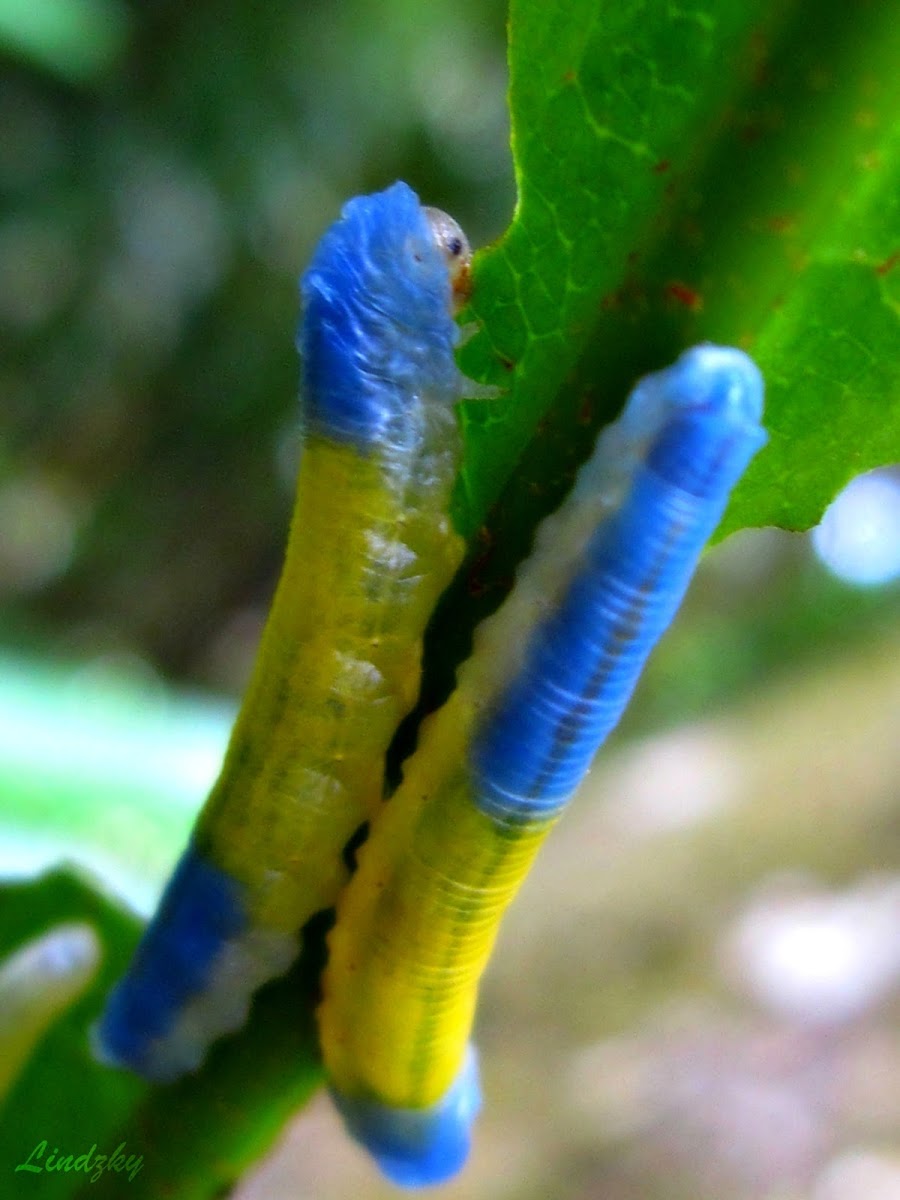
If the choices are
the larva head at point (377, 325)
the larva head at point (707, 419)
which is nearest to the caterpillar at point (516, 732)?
the larva head at point (707, 419)

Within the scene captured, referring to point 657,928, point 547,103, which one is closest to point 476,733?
point 547,103

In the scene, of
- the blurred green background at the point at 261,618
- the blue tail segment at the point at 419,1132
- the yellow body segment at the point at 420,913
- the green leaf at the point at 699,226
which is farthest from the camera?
the blurred green background at the point at 261,618

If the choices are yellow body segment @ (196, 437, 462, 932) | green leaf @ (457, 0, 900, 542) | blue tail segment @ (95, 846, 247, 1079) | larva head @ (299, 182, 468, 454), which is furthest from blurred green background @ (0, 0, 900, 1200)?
green leaf @ (457, 0, 900, 542)

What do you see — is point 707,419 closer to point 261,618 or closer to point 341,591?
point 341,591

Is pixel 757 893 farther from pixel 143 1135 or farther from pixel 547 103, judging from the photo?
pixel 547 103

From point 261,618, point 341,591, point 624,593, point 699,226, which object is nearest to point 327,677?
point 341,591

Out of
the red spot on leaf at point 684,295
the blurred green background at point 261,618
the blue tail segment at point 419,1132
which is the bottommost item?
the blurred green background at point 261,618

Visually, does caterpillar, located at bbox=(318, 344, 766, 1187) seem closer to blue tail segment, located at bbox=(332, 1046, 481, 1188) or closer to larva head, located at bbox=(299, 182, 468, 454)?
blue tail segment, located at bbox=(332, 1046, 481, 1188)

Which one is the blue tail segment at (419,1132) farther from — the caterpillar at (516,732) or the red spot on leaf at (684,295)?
the red spot on leaf at (684,295)
